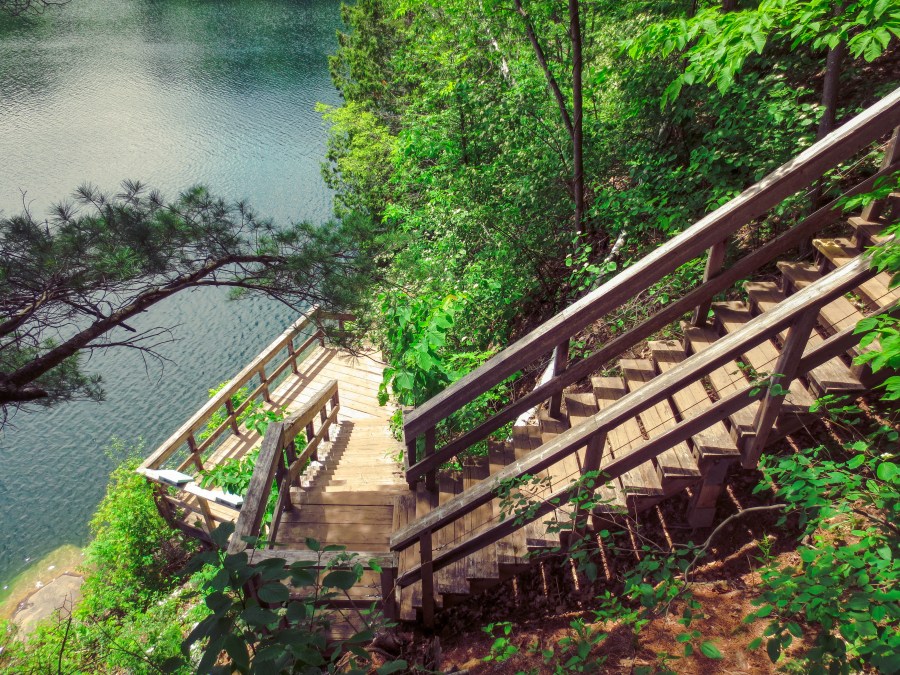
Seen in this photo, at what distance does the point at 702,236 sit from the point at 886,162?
1.25 meters

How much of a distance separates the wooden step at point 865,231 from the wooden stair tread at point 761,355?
2.40 ft

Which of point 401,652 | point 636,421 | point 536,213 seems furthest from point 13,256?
point 536,213

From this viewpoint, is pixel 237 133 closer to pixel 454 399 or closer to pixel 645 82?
pixel 645 82

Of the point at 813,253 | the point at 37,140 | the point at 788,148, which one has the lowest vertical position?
the point at 813,253

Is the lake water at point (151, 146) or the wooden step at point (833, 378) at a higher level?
the lake water at point (151, 146)

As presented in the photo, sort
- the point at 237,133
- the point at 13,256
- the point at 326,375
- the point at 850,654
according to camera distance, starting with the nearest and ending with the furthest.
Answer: the point at 850,654
the point at 13,256
the point at 326,375
the point at 237,133

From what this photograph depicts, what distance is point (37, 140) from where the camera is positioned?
2053 cm

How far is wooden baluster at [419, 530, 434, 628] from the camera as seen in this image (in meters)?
3.09

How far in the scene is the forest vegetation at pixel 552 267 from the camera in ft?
6.57

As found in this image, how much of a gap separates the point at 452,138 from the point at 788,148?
16.2 ft

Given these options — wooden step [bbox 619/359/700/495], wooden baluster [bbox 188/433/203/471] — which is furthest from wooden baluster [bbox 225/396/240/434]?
wooden step [bbox 619/359/700/495]

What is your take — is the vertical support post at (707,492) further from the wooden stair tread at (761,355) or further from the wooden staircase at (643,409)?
the wooden stair tread at (761,355)

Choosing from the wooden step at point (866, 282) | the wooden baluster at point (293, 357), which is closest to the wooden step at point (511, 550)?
the wooden step at point (866, 282)

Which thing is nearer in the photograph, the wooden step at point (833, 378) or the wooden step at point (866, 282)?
the wooden step at point (833, 378)
